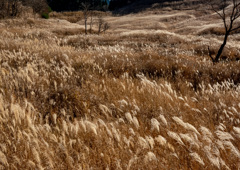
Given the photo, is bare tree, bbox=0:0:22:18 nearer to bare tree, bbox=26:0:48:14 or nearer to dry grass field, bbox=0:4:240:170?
bare tree, bbox=26:0:48:14

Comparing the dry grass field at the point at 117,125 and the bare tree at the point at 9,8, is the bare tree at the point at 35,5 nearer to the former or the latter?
the bare tree at the point at 9,8

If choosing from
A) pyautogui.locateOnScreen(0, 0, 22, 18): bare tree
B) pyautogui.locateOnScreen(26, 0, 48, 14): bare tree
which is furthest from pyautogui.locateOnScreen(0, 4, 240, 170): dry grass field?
pyautogui.locateOnScreen(26, 0, 48, 14): bare tree

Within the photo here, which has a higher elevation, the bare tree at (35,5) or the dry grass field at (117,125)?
the bare tree at (35,5)

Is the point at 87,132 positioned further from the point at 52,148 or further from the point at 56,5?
the point at 56,5

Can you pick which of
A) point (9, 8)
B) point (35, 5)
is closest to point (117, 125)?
point (9, 8)

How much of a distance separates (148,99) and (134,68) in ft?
8.31

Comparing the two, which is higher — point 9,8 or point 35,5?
point 35,5

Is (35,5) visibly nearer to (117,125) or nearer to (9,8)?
(9,8)

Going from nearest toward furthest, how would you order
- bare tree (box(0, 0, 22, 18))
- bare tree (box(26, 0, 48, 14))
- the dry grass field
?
the dry grass field → bare tree (box(0, 0, 22, 18)) → bare tree (box(26, 0, 48, 14))

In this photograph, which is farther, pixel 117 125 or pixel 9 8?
pixel 9 8

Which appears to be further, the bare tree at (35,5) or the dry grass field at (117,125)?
the bare tree at (35,5)

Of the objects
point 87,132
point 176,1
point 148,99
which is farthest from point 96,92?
point 176,1

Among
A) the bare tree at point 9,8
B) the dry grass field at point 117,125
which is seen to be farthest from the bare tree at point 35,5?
the dry grass field at point 117,125

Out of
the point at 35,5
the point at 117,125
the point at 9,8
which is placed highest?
the point at 35,5
